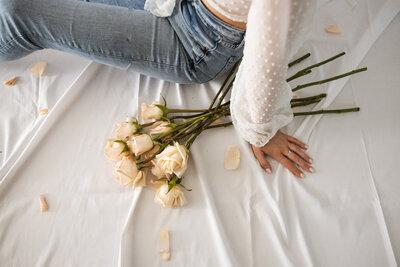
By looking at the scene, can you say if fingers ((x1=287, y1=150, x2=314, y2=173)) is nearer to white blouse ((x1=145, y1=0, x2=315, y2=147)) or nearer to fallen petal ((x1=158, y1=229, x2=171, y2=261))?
white blouse ((x1=145, y1=0, x2=315, y2=147))

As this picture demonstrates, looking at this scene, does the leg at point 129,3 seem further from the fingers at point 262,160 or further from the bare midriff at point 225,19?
the fingers at point 262,160

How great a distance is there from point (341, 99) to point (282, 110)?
0.34m

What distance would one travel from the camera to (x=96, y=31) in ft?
2.63

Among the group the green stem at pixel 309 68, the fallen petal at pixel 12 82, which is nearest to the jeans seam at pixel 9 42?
the fallen petal at pixel 12 82

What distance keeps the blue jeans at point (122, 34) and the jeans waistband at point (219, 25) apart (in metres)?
0.02

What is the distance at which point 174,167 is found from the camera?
0.66m

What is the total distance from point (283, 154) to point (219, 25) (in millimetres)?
372

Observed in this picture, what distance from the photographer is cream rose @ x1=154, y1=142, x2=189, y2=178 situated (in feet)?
2.16

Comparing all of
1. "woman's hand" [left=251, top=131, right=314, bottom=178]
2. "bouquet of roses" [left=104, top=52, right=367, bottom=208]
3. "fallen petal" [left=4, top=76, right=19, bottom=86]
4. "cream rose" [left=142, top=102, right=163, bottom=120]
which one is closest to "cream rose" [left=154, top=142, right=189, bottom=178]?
"bouquet of roses" [left=104, top=52, right=367, bottom=208]

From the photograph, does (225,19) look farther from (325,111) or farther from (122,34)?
(325,111)

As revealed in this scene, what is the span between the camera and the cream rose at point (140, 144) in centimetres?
69

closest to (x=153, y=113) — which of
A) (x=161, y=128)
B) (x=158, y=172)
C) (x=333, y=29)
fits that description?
(x=161, y=128)

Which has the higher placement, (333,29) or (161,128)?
(333,29)

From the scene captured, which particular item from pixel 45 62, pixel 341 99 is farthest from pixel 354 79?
pixel 45 62
